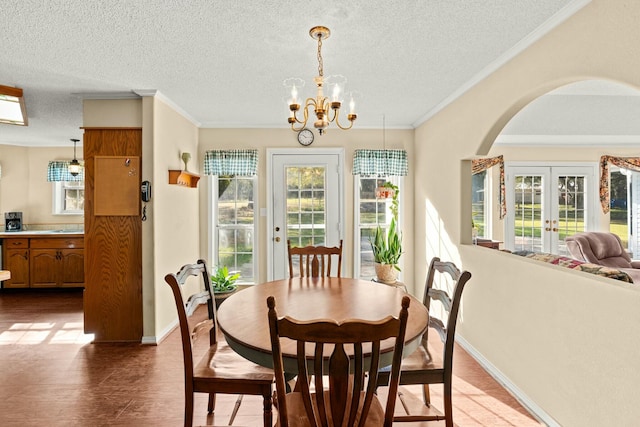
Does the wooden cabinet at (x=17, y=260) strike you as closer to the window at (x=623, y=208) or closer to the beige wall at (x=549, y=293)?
the beige wall at (x=549, y=293)

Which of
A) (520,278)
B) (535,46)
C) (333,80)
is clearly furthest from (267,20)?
(520,278)

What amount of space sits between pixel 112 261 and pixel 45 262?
107 inches

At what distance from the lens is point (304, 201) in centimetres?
441

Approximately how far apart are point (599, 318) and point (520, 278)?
25.9 inches

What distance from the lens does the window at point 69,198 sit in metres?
5.67

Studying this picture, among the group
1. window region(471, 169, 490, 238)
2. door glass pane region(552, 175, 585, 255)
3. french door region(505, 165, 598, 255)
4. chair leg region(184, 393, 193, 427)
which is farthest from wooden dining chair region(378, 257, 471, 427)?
door glass pane region(552, 175, 585, 255)

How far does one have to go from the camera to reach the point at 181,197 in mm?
3793

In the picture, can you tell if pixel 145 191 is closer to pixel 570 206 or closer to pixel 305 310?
pixel 305 310

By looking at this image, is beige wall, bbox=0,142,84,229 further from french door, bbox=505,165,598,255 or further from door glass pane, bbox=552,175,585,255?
door glass pane, bbox=552,175,585,255

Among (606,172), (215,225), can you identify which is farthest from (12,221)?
(606,172)

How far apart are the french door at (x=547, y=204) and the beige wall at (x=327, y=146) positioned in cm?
231

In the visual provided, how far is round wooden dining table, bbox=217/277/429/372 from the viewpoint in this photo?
133cm

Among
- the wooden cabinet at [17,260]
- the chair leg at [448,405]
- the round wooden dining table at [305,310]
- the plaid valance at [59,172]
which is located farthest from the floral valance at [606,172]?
the wooden cabinet at [17,260]

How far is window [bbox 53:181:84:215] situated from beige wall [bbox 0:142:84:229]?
0.28 ft
